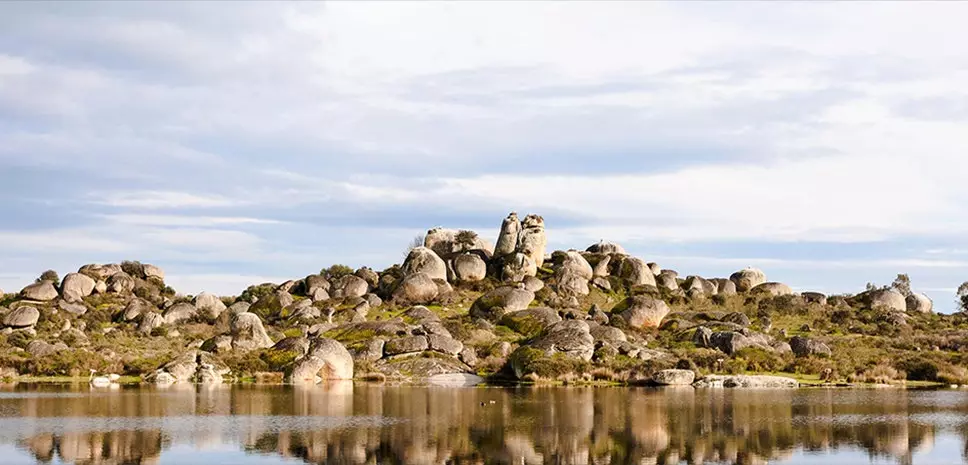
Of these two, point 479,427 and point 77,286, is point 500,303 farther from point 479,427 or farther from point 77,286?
point 479,427

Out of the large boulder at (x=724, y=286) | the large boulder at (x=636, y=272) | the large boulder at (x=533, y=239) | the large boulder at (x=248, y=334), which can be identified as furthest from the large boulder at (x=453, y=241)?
the large boulder at (x=248, y=334)

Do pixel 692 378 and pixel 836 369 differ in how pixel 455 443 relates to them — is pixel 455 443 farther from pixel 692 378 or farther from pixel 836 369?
pixel 836 369

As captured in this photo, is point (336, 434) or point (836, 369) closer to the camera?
point (336, 434)

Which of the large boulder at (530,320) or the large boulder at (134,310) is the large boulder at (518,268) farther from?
the large boulder at (134,310)

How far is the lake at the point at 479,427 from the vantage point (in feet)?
104

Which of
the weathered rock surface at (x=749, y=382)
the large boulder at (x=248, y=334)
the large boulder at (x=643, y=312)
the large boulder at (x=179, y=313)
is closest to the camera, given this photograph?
the weathered rock surface at (x=749, y=382)

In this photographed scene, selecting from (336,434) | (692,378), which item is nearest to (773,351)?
(692,378)

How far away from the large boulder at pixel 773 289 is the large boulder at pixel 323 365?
64297 millimetres

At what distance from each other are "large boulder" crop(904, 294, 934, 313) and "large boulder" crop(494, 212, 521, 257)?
4217 centimetres

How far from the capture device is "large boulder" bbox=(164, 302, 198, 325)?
95.8 meters

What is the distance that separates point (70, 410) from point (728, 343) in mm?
42533

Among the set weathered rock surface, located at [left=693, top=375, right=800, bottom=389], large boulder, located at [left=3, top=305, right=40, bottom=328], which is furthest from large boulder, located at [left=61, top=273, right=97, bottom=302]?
weathered rock surface, located at [left=693, top=375, right=800, bottom=389]

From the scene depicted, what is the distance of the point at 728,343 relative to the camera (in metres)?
71.4

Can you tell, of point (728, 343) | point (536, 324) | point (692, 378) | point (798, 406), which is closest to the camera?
point (798, 406)
